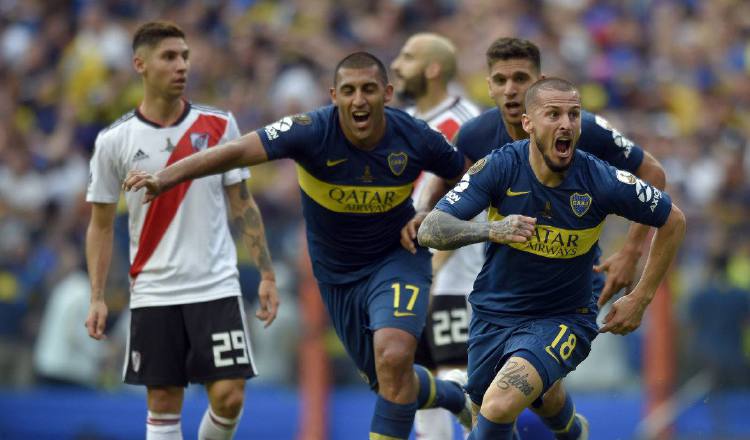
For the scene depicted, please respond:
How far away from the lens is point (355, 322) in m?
9.05

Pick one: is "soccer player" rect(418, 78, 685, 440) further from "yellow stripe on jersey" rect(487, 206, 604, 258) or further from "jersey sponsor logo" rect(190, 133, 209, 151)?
"jersey sponsor logo" rect(190, 133, 209, 151)

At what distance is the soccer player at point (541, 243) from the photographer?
25.2 feet

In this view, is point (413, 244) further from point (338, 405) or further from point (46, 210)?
point (46, 210)

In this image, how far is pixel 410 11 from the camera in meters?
17.6

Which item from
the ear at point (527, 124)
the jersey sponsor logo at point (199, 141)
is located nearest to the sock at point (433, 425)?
the jersey sponsor logo at point (199, 141)

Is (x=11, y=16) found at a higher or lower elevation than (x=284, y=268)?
higher

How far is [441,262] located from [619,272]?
5.24ft

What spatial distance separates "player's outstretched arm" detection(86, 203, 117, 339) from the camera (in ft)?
29.8

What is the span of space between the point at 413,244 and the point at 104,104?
9.54m

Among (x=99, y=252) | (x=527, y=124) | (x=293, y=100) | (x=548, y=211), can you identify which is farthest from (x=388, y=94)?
(x=293, y=100)

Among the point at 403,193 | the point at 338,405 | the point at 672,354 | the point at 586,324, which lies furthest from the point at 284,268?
the point at 586,324

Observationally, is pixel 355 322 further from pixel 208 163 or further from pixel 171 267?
pixel 208 163

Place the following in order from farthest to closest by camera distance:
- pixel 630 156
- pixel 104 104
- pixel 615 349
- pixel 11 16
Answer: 1. pixel 11 16
2. pixel 104 104
3. pixel 615 349
4. pixel 630 156

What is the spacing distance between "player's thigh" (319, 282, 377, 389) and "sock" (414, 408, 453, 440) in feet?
2.70
